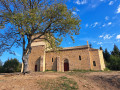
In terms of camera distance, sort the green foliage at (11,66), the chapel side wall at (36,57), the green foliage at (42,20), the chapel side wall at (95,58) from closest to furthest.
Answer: the green foliage at (42,20)
the chapel side wall at (95,58)
the chapel side wall at (36,57)
the green foliage at (11,66)

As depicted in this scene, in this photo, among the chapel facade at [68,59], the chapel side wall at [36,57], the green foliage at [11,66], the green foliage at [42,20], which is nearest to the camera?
the green foliage at [42,20]

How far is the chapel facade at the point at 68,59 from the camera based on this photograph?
20828 millimetres

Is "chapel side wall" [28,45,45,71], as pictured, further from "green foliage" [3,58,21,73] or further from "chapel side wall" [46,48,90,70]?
"green foliage" [3,58,21,73]

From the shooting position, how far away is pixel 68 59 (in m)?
22.6

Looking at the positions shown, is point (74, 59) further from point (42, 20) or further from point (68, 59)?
point (42, 20)

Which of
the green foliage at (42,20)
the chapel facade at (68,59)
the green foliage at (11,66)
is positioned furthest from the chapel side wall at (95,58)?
the green foliage at (11,66)

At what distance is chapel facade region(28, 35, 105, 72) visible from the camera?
20.8 m

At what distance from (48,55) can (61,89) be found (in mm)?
18560

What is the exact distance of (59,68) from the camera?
22.2 m

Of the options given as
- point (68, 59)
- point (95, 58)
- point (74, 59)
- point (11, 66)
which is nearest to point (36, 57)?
point (68, 59)

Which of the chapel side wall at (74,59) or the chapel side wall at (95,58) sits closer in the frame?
the chapel side wall at (95,58)

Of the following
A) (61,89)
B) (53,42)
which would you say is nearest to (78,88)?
(61,89)

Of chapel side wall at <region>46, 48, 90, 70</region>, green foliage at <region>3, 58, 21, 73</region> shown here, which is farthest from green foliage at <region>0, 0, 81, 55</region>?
green foliage at <region>3, 58, 21, 73</region>

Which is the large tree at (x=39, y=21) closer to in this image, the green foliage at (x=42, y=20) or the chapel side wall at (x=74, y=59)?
the green foliage at (x=42, y=20)
